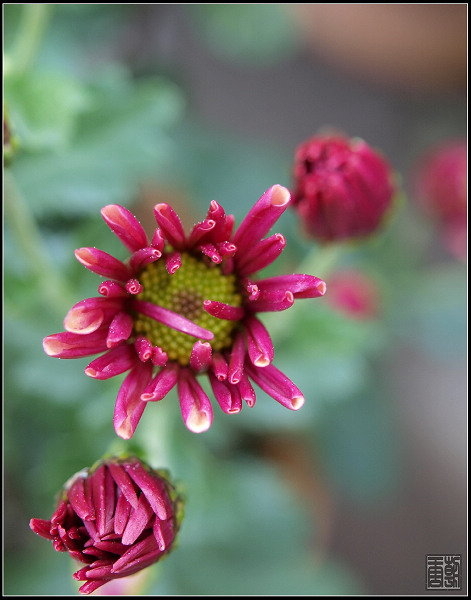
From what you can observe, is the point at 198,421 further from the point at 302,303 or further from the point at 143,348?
the point at 302,303

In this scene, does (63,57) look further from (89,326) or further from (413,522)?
(413,522)

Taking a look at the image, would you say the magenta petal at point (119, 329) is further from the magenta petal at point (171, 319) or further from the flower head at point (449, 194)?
the flower head at point (449, 194)

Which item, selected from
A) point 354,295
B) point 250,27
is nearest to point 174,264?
point 354,295

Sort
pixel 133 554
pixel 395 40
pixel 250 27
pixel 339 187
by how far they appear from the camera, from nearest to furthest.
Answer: pixel 133 554, pixel 339 187, pixel 250 27, pixel 395 40

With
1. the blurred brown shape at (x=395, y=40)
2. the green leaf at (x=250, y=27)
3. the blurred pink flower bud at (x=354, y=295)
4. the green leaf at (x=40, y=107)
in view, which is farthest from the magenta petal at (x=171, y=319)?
the blurred brown shape at (x=395, y=40)

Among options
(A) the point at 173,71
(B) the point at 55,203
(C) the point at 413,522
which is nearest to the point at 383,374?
(C) the point at 413,522

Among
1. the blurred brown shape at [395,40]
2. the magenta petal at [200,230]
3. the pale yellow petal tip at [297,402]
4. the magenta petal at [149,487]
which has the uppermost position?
the blurred brown shape at [395,40]
